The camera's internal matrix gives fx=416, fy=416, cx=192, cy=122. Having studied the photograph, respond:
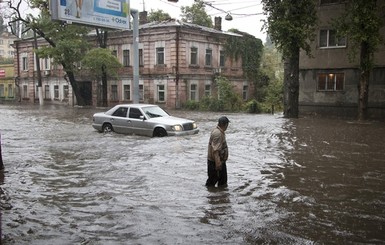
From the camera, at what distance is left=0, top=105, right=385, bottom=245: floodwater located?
5.92m

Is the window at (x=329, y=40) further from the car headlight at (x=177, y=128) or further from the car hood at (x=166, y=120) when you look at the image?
the car headlight at (x=177, y=128)

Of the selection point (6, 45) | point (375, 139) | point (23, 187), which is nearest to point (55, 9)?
point (23, 187)

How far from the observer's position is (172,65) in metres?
36.6

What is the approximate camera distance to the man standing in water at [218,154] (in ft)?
26.4

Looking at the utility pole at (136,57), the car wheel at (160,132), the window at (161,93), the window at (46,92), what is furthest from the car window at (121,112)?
the window at (46,92)

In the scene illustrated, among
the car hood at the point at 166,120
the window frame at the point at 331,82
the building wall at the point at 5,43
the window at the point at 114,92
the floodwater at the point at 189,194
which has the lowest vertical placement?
the floodwater at the point at 189,194

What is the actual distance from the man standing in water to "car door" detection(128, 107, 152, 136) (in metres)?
8.07

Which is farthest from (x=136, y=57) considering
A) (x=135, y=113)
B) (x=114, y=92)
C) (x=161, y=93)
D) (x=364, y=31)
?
(x=114, y=92)

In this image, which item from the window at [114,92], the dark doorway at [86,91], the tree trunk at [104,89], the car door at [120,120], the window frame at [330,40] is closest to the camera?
the car door at [120,120]

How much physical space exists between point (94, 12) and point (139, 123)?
937 centimetres

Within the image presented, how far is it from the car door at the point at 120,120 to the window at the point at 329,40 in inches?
579

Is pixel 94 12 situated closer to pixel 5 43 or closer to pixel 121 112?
pixel 121 112

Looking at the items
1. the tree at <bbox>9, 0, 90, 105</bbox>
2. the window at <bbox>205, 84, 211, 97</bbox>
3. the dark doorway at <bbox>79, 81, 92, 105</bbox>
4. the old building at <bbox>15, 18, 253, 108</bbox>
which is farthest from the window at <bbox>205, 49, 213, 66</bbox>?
the dark doorway at <bbox>79, 81, 92, 105</bbox>

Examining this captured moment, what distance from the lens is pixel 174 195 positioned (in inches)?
314
